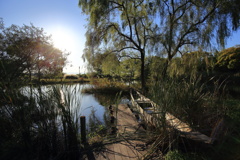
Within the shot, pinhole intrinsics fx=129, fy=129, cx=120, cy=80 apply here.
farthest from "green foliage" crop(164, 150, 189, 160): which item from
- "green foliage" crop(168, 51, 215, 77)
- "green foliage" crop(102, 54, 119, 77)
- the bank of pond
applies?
"green foliage" crop(102, 54, 119, 77)

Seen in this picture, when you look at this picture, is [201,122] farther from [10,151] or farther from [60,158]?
[10,151]

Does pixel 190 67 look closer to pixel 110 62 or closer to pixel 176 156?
pixel 176 156

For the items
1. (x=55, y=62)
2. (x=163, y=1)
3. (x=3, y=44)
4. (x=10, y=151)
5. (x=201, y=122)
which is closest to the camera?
(x=10, y=151)

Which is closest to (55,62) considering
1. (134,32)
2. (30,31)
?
(30,31)

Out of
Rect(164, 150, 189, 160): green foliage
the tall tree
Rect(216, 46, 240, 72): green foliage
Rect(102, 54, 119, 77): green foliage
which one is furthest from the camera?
Rect(216, 46, 240, 72): green foliage

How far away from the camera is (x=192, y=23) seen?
7.27 metres

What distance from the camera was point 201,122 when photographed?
2189 mm

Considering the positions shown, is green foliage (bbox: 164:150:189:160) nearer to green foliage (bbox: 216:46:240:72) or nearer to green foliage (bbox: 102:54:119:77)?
green foliage (bbox: 102:54:119:77)

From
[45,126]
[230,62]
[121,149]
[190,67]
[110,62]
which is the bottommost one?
[121,149]

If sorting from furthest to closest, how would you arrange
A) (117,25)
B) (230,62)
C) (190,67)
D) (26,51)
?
(230,62)
(117,25)
(26,51)
(190,67)

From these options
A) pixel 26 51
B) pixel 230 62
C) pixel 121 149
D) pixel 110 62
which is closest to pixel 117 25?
pixel 110 62

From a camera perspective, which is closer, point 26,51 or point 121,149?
point 121,149

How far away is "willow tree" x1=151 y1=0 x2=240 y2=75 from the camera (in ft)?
21.7

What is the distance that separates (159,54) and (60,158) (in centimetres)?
771
